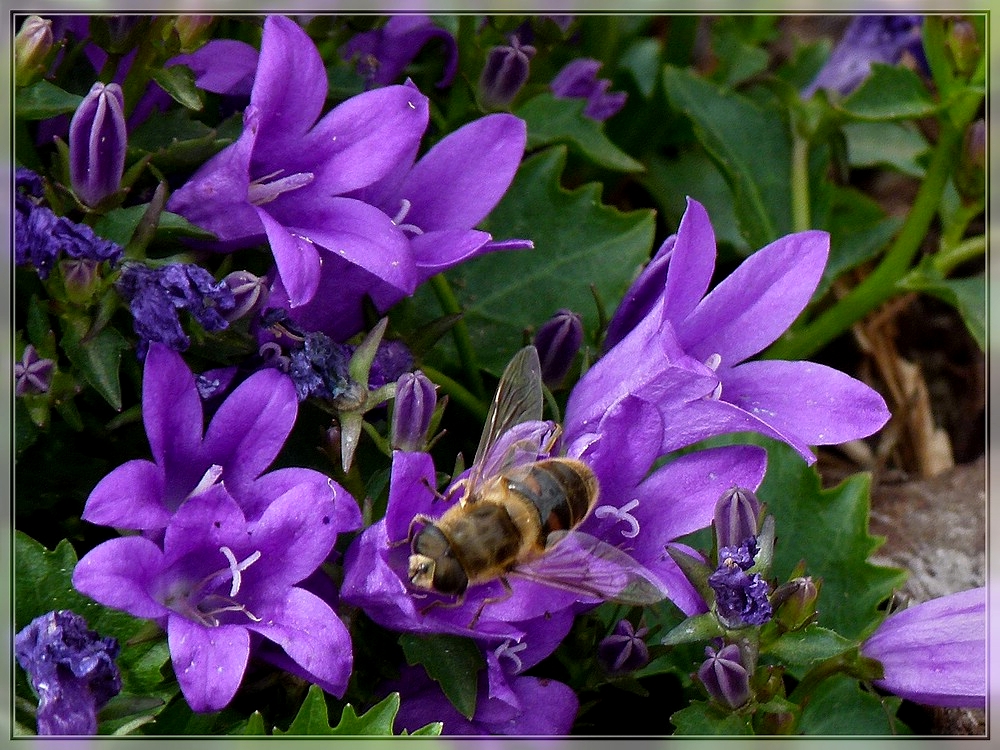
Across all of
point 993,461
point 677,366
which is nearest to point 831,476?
point 993,461

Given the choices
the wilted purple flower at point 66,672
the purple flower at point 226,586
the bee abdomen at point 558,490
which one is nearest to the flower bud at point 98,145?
the purple flower at point 226,586

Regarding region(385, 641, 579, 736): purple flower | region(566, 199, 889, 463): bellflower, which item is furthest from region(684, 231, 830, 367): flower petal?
region(385, 641, 579, 736): purple flower

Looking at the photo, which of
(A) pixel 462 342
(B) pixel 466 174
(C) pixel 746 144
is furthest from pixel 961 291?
(B) pixel 466 174

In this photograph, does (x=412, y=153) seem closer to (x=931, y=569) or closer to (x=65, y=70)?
(x=65, y=70)

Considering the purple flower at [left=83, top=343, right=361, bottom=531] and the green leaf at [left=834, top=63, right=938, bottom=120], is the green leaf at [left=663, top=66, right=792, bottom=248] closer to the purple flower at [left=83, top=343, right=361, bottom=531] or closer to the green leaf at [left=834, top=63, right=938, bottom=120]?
the green leaf at [left=834, top=63, right=938, bottom=120]

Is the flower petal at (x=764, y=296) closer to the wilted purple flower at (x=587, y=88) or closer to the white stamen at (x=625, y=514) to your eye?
the white stamen at (x=625, y=514)
